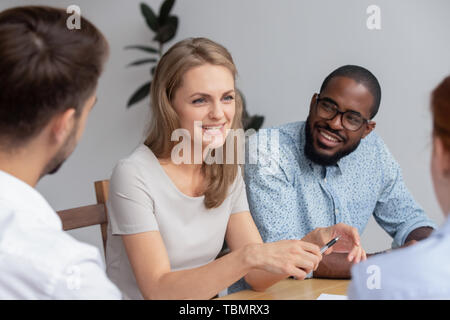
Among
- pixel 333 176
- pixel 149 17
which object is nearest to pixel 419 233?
pixel 333 176

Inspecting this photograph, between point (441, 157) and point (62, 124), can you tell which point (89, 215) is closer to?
point (62, 124)

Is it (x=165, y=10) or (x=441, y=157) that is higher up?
(x=165, y=10)

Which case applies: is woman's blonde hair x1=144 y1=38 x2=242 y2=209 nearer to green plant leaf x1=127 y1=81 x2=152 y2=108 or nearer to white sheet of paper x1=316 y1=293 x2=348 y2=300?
white sheet of paper x1=316 y1=293 x2=348 y2=300

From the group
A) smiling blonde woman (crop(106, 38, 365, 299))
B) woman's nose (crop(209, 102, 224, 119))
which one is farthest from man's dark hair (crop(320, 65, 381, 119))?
woman's nose (crop(209, 102, 224, 119))

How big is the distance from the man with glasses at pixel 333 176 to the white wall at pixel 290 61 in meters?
0.67

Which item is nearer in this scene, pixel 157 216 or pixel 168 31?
pixel 157 216

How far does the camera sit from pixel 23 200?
2.26 feet

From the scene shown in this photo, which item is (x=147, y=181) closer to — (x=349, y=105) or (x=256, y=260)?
(x=256, y=260)

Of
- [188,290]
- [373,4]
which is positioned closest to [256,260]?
[188,290]

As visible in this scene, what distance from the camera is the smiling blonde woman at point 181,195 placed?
1.20m

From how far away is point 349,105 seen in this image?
1601 millimetres

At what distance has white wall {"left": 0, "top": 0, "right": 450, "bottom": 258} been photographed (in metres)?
2.45

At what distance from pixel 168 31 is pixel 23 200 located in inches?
96.8

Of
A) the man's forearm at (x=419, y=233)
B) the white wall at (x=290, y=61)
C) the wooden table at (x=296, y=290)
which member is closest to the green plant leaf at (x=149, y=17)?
the white wall at (x=290, y=61)
